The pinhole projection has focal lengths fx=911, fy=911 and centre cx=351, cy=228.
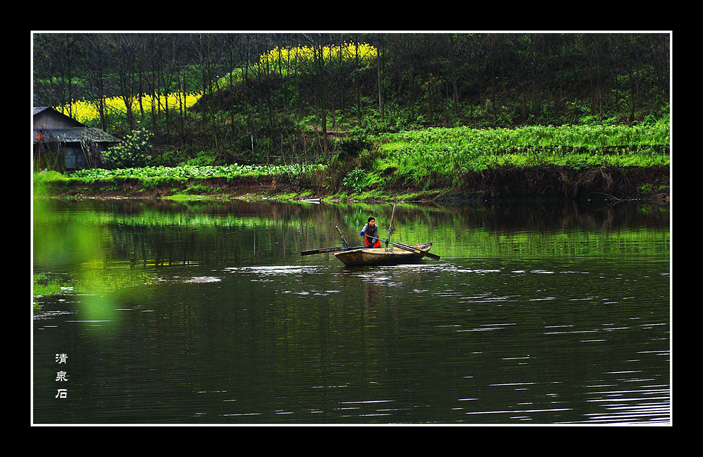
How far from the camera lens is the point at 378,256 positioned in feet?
77.8

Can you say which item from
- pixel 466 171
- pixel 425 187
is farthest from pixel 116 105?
pixel 466 171

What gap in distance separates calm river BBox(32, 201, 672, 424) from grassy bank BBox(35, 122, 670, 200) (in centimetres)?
1677

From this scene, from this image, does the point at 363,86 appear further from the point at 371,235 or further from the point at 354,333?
the point at 354,333

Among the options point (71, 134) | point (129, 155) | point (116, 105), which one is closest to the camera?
point (129, 155)

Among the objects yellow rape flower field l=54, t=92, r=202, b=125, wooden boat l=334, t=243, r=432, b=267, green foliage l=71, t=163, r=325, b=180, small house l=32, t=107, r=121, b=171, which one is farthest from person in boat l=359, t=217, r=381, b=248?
yellow rape flower field l=54, t=92, r=202, b=125

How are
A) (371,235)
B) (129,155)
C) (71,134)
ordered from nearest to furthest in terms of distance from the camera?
(371,235) → (129,155) → (71,134)

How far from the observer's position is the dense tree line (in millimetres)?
62875

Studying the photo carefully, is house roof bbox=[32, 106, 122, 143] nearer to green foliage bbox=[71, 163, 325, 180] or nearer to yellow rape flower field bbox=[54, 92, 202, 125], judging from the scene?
green foliage bbox=[71, 163, 325, 180]

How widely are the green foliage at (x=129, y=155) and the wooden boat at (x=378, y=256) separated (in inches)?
1671

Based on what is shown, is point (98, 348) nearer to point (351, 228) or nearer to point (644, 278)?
point (644, 278)

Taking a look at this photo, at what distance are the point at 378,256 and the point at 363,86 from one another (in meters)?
52.0

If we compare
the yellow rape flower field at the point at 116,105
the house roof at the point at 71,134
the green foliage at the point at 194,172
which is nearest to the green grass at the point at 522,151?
the green foliage at the point at 194,172

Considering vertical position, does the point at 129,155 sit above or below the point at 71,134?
below

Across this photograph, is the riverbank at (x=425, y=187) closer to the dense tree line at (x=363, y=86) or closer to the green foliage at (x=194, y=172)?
the green foliage at (x=194, y=172)
